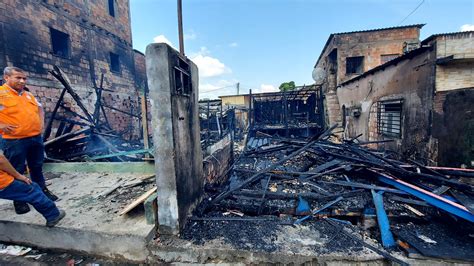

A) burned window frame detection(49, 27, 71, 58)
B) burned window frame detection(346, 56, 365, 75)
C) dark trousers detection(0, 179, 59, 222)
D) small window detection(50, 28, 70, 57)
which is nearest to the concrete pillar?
dark trousers detection(0, 179, 59, 222)

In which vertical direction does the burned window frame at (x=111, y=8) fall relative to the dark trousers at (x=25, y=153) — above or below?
above

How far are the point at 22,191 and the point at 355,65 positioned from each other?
55.0ft

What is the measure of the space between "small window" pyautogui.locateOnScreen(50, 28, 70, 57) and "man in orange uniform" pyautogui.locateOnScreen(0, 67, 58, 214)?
7.07m

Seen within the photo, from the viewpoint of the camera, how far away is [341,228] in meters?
2.54

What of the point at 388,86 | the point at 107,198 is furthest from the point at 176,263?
the point at 388,86

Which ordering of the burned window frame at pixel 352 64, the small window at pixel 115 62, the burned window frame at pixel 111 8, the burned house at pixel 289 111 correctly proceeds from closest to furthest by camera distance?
the burned window frame at pixel 111 8
the small window at pixel 115 62
the burned house at pixel 289 111
the burned window frame at pixel 352 64

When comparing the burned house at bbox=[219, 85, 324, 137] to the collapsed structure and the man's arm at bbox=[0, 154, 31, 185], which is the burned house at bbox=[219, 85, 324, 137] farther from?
the man's arm at bbox=[0, 154, 31, 185]

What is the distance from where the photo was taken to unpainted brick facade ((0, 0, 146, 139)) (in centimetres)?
638

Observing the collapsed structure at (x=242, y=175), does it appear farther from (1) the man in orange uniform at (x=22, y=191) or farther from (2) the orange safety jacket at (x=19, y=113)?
(2) the orange safety jacket at (x=19, y=113)

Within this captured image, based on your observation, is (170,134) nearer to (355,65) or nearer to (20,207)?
(20,207)

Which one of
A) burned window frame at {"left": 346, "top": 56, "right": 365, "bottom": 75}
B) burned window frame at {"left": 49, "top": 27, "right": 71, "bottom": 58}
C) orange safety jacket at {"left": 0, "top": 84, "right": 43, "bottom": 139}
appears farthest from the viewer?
burned window frame at {"left": 346, "top": 56, "right": 365, "bottom": 75}

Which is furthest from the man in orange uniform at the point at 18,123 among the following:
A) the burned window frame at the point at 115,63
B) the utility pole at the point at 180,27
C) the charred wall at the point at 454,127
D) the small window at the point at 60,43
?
the burned window frame at the point at 115,63

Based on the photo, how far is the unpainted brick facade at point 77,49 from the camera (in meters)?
6.38

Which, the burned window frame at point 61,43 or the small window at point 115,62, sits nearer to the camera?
the burned window frame at point 61,43
